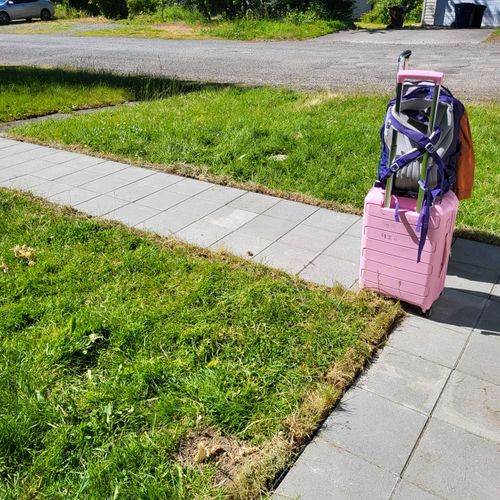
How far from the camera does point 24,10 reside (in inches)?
1182

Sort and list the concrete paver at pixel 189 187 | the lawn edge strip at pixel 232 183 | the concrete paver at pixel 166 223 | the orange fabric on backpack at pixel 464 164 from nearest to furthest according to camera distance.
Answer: the orange fabric on backpack at pixel 464 164, the lawn edge strip at pixel 232 183, the concrete paver at pixel 166 223, the concrete paver at pixel 189 187

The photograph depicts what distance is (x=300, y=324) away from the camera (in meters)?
3.23

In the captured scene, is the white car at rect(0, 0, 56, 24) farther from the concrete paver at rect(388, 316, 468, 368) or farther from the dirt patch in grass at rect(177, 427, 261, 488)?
the dirt patch in grass at rect(177, 427, 261, 488)

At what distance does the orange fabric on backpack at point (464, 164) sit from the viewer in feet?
11.2

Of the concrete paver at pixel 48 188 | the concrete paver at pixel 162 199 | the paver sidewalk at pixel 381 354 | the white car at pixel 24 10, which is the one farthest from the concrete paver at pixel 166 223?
the white car at pixel 24 10

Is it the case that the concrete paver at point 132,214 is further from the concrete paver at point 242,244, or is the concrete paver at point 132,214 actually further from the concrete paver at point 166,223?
the concrete paver at point 242,244

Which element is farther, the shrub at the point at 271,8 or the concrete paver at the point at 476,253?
the shrub at the point at 271,8

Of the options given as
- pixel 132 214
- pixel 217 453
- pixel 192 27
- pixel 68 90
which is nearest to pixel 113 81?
pixel 68 90

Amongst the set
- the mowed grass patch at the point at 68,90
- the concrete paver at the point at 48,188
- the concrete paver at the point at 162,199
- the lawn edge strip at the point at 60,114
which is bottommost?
the concrete paver at the point at 162,199

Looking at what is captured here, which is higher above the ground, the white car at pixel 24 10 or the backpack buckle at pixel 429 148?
the white car at pixel 24 10

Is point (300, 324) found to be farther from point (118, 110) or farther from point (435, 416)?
point (118, 110)

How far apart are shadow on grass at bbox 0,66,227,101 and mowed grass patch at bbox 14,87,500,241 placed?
3.47 ft

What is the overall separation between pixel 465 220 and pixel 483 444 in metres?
2.64

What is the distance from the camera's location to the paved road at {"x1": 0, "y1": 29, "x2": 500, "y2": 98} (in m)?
11.1
